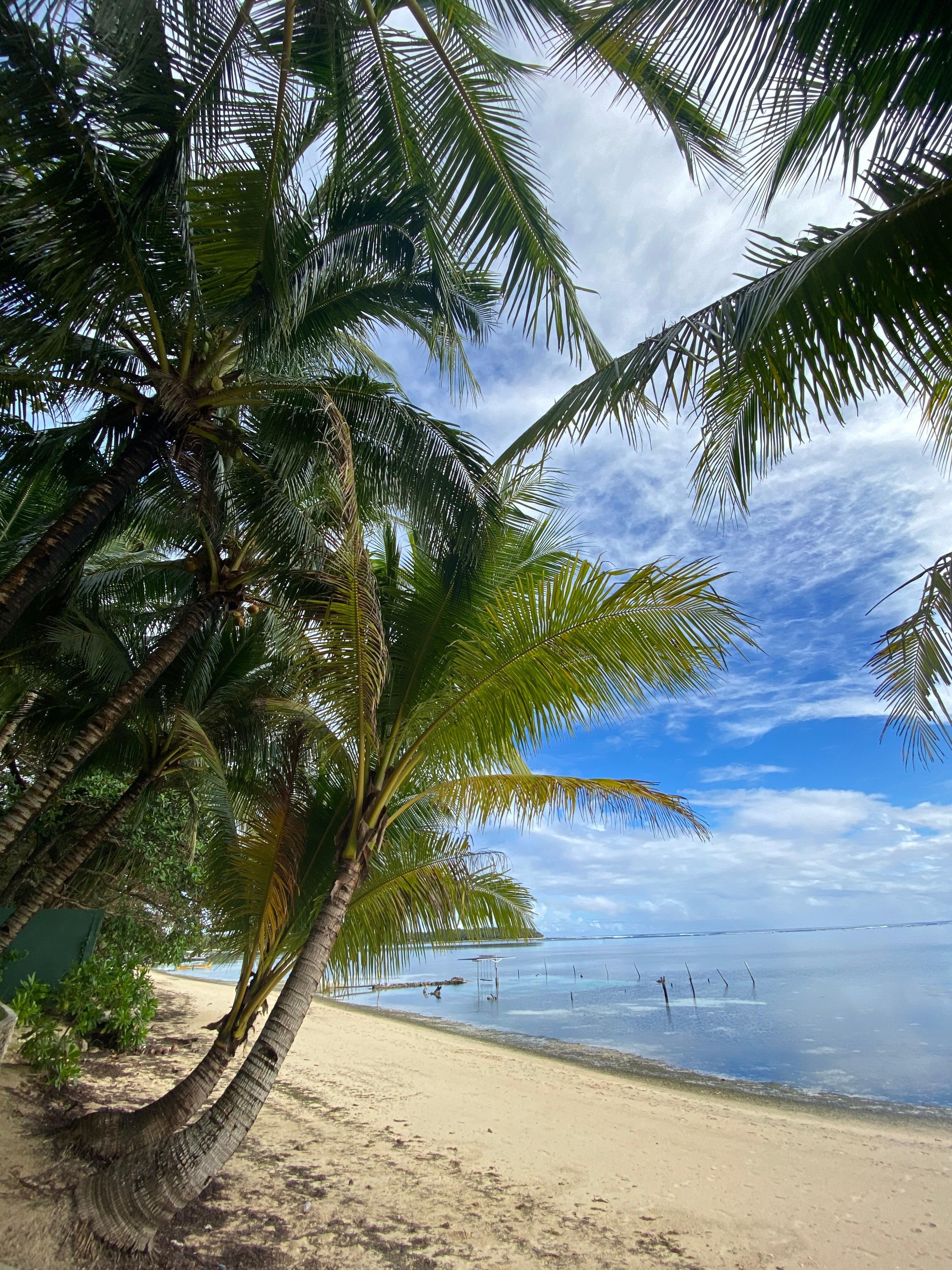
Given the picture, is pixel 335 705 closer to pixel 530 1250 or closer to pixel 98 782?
pixel 530 1250

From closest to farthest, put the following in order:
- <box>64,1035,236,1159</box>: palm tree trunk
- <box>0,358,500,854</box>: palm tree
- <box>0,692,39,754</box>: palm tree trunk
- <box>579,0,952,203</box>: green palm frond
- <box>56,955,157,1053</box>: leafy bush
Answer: <box>579,0,952,203</box>: green palm frond < <box>64,1035,236,1159</box>: palm tree trunk < <box>0,358,500,854</box>: palm tree < <box>56,955,157,1053</box>: leafy bush < <box>0,692,39,754</box>: palm tree trunk

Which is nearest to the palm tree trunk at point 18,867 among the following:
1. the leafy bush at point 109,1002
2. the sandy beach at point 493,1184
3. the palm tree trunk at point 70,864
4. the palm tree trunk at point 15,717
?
the palm tree trunk at point 70,864

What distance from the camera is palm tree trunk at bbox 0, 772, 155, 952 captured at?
6.42m

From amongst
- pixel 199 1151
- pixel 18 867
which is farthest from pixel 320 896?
pixel 18 867

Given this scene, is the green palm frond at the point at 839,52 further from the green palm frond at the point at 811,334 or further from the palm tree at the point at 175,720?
the palm tree at the point at 175,720

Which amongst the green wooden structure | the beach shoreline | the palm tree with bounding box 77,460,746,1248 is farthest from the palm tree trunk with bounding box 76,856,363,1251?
the beach shoreline

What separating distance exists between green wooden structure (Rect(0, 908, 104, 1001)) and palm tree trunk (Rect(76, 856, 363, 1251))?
4318mm

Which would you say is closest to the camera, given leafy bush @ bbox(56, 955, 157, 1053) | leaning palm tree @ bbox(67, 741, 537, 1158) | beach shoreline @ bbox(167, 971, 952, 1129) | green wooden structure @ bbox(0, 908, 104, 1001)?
leaning palm tree @ bbox(67, 741, 537, 1158)

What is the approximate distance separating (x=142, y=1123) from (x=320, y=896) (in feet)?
5.78

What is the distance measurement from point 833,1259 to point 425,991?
3889 cm

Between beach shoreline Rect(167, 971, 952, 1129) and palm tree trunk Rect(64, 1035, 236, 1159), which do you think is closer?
palm tree trunk Rect(64, 1035, 236, 1159)

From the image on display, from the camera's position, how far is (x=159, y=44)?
4.01 metres

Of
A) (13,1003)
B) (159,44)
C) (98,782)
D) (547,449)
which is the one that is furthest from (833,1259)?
(98,782)

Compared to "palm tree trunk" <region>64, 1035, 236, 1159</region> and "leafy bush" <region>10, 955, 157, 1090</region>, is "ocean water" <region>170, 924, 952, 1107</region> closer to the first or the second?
"palm tree trunk" <region>64, 1035, 236, 1159</region>
